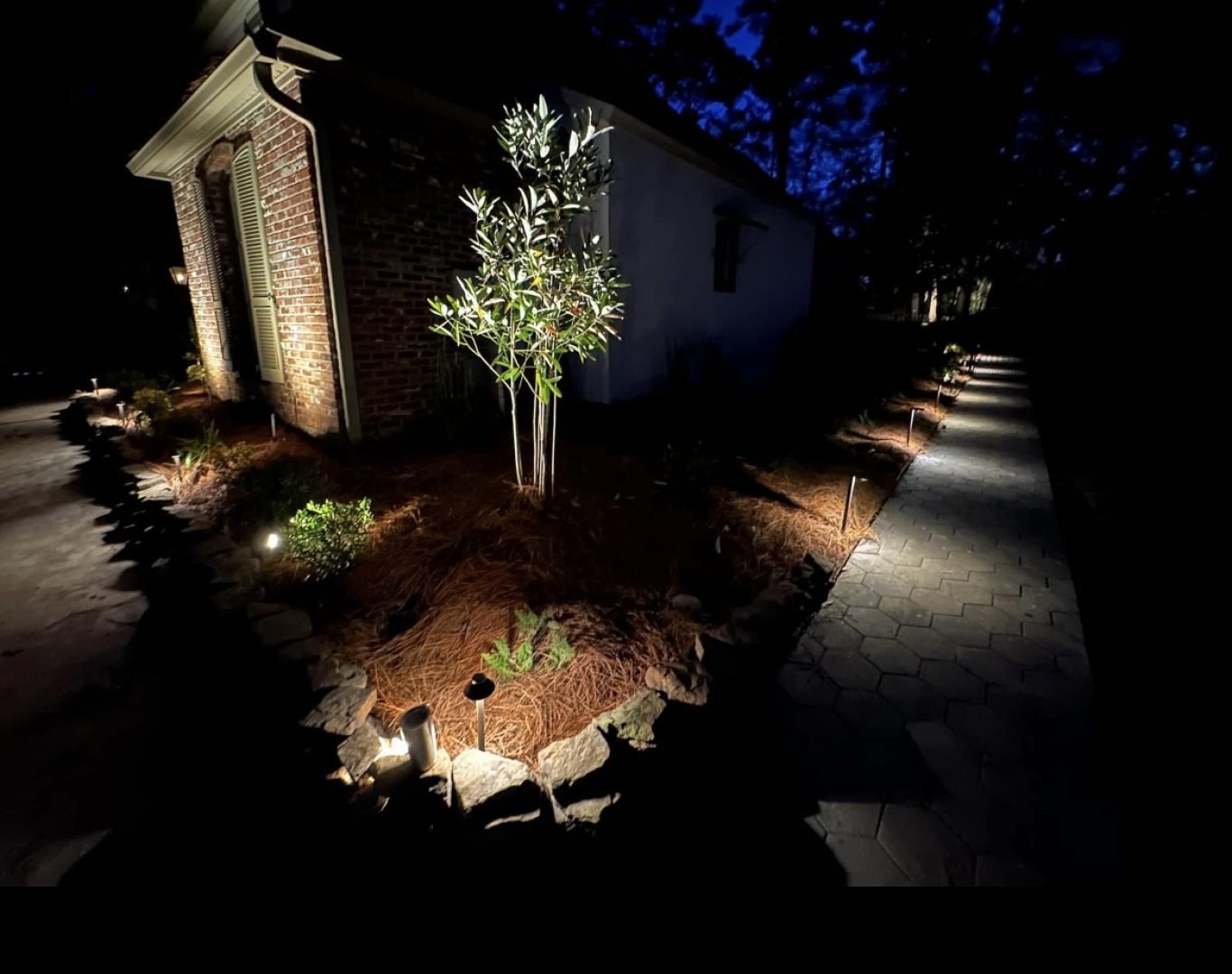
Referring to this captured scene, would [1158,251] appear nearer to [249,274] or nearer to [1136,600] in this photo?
[1136,600]

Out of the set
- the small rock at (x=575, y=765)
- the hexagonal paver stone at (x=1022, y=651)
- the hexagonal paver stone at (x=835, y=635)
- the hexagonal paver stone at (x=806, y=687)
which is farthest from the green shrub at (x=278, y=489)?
the hexagonal paver stone at (x=1022, y=651)

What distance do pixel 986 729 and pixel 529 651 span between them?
7.84 ft

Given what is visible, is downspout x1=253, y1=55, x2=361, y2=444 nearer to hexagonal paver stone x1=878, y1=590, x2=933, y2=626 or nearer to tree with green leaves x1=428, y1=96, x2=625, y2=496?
tree with green leaves x1=428, y1=96, x2=625, y2=496

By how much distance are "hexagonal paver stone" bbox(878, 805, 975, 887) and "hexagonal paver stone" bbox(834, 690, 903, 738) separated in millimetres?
445

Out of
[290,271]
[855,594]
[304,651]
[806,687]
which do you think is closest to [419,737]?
[304,651]

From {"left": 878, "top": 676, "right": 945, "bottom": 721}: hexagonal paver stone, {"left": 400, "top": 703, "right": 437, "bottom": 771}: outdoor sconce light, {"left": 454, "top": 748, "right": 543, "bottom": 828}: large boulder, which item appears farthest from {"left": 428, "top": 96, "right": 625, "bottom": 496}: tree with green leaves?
{"left": 878, "top": 676, "right": 945, "bottom": 721}: hexagonal paver stone

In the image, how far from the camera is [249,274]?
667 cm

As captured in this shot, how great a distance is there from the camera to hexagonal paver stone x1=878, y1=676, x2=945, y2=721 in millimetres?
2859

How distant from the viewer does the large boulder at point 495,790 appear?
2008 mm

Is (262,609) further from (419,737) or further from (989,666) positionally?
(989,666)

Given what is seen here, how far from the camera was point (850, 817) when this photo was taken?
229cm

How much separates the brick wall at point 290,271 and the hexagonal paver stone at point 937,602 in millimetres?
5613

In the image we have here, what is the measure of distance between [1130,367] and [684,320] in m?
15.5

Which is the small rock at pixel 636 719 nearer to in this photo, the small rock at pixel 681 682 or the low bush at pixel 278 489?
the small rock at pixel 681 682
